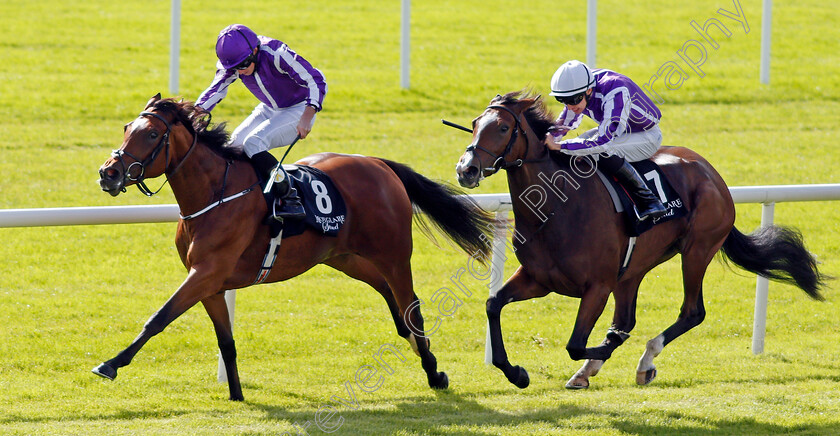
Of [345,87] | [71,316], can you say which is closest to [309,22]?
[345,87]

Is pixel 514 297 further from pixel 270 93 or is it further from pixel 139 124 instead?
pixel 139 124

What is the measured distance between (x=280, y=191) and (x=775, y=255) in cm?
298

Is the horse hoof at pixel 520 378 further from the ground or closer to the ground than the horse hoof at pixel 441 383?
further from the ground

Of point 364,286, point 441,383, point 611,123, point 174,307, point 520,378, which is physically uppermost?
point 611,123

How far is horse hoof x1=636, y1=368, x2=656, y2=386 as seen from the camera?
590 cm

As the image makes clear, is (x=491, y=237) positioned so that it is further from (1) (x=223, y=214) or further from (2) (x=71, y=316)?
(2) (x=71, y=316)

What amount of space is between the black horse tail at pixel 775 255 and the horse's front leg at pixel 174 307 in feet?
10.1

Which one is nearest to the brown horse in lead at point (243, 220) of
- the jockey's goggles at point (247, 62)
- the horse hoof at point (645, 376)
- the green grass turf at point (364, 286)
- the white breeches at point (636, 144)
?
the jockey's goggles at point (247, 62)

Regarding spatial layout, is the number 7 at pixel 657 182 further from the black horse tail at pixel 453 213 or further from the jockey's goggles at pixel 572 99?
the black horse tail at pixel 453 213

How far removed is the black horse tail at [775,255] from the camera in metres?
6.25

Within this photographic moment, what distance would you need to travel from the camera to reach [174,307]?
194 inches

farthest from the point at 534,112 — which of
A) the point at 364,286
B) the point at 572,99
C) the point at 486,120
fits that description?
the point at 364,286

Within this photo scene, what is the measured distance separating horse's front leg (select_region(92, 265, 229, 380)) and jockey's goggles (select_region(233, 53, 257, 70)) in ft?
3.56

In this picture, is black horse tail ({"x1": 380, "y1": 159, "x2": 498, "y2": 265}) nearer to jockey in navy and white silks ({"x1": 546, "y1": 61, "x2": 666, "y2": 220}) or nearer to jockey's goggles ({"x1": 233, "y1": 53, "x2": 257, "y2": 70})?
jockey in navy and white silks ({"x1": 546, "y1": 61, "x2": 666, "y2": 220})
